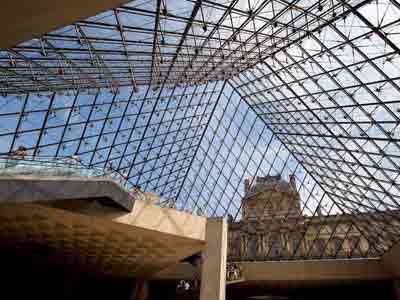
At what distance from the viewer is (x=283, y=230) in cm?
3403

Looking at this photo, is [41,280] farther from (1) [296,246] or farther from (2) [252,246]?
(1) [296,246]

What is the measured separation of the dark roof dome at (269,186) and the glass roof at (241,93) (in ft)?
3.10

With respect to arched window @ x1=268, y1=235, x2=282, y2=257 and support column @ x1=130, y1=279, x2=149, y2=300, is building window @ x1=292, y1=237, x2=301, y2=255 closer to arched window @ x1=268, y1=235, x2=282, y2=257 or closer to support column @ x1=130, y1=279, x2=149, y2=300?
arched window @ x1=268, y1=235, x2=282, y2=257

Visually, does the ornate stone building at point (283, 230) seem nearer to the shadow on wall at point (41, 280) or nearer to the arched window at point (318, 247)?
the arched window at point (318, 247)

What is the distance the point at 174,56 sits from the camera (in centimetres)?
2064

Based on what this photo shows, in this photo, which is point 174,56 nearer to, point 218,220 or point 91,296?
point 218,220

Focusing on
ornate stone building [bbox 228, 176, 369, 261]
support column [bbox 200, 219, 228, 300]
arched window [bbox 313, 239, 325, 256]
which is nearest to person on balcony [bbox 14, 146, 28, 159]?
support column [bbox 200, 219, 228, 300]

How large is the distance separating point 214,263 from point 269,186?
21.0 meters

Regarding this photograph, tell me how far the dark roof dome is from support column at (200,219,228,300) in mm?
18511

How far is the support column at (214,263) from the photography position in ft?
56.5

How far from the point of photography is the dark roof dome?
3638cm

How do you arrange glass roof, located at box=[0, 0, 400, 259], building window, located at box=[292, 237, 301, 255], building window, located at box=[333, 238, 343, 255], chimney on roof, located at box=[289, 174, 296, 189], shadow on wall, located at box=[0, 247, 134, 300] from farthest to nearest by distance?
chimney on roof, located at box=[289, 174, 296, 189]
building window, located at box=[292, 237, 301, 255]
building window, located at box=[333, 238, 343, 255]
shadow on wall, located at box=[0, 247, 134, 300]
glass roof, located at box=[0, 0, 400, 259]

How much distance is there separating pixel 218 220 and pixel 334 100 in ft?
38.9

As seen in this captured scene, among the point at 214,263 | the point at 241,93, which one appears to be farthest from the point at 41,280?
the point at 241,93
